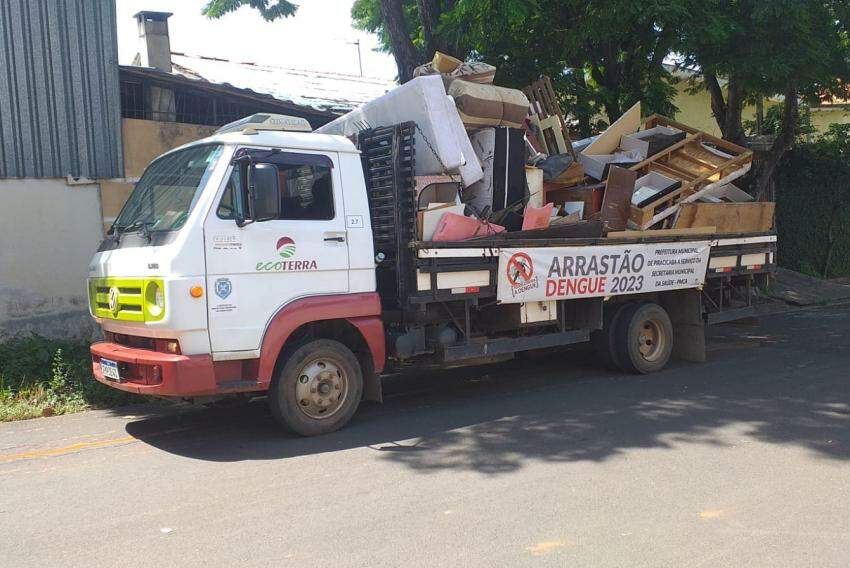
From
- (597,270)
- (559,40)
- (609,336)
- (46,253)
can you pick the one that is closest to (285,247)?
(597,270)

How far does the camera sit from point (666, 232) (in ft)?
27.4

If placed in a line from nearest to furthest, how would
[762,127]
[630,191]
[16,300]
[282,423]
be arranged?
[282,423] → [630,191] → [16,300] → [762,127]

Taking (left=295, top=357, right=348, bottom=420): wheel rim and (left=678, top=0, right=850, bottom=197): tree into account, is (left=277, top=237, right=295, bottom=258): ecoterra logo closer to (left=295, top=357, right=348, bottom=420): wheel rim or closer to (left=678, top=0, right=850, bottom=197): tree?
(left=295, top=357, right=348, bottom=420): wheel rim

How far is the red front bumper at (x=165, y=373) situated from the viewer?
536 centimetres

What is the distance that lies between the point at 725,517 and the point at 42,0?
950 cm

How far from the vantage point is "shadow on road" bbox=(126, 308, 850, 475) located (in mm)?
5660

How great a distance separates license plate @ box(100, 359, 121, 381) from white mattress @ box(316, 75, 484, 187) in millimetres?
3172

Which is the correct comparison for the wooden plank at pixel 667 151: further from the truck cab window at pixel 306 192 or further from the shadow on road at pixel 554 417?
the truck cab window at pixel 306 192

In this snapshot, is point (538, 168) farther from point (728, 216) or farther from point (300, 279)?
point (300, 279)

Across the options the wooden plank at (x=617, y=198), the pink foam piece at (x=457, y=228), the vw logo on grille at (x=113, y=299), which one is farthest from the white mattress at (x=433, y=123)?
the vw logo on grille at (x=113, y=299)

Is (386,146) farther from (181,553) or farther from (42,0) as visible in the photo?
(42,0)

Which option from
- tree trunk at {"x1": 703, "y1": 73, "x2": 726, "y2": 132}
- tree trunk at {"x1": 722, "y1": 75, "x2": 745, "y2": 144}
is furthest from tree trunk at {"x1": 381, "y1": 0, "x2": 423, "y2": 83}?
tree trunk at {"x1": 703, "y1": 73, "x2": 726, "y2": 132}

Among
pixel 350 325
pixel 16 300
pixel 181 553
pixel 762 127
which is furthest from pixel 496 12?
pixel 762 127

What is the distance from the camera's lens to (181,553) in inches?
153
